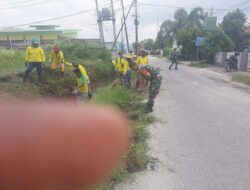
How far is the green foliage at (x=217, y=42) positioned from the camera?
29.1 m

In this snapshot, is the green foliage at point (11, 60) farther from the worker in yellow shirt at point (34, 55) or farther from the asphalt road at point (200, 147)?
the asphalt road at point (200, 147)

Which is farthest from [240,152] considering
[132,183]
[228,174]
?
[132,183]

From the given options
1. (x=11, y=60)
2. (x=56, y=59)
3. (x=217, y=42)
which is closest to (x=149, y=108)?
(x=56, y=59)

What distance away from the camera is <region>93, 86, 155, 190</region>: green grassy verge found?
13.3 ft

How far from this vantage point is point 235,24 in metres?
33.0

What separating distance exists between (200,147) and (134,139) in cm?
110

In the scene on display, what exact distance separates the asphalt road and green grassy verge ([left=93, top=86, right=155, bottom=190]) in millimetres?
155

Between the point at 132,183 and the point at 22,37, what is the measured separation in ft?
152

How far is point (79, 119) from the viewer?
24.0 inches

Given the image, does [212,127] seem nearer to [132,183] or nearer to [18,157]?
[132,183]

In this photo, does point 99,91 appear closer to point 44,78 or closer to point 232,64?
point 44,78

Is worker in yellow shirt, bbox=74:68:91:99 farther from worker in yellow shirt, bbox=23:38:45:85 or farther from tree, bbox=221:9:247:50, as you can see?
tree, bbox=221:9:247:50

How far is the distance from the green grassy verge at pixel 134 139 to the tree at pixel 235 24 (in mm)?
26573

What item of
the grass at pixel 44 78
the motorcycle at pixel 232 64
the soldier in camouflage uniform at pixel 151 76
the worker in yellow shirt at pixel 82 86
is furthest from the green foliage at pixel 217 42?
the soldier in camouflage uniform at pixel 151 76
